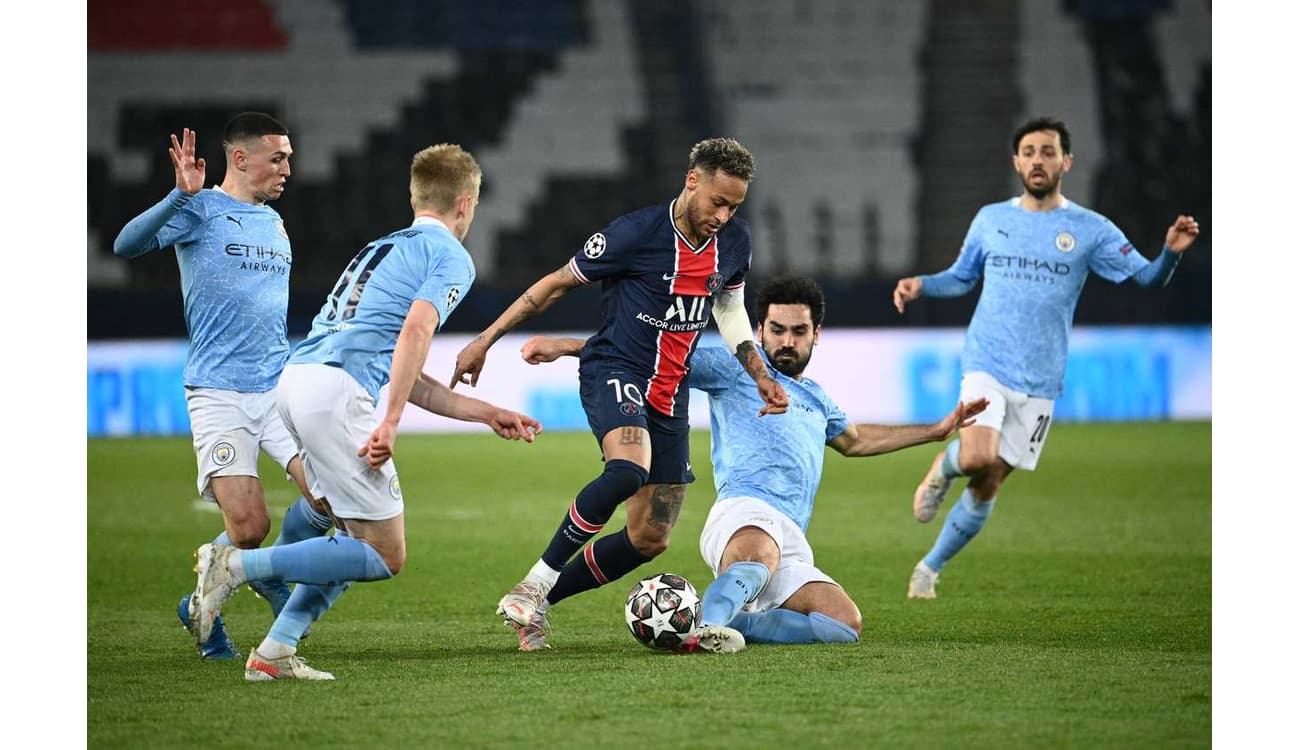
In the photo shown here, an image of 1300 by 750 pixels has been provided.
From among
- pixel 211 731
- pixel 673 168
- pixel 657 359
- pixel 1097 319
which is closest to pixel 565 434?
pixel 673 168

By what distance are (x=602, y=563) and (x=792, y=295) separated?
1.17m

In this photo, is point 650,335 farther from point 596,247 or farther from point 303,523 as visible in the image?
point 303,523

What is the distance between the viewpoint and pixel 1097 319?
16.6 metres

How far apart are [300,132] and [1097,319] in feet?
32.1

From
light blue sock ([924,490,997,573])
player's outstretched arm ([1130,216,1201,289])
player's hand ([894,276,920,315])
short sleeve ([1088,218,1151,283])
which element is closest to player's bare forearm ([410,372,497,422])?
player's hand ([894,276,920,315])

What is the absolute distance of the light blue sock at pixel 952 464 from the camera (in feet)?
22.4

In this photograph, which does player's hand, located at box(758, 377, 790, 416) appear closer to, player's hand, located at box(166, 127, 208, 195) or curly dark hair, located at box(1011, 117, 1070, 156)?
player's hand, located at box(166, 127, 208, 195)

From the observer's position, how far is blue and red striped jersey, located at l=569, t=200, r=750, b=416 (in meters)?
5.36

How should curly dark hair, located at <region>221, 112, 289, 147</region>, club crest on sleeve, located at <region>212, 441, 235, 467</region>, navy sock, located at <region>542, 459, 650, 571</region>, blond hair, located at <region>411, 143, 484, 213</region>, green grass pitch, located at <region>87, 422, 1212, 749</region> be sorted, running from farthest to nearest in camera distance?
curly dark hair, located at <region>221, 112, 289, 147</region> → club crest on sleeve, located at <region>212, 441, 235, 467</region> → navy sock, located at <region>542, 459, 650, 571</region> → blond hair, located at <region>411, 143, 484, 213</region> → green grass pitch, located at <region>87, 422, 1212, 749</region>

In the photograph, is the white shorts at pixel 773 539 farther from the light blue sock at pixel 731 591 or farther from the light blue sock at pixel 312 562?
the light blue sock at pixel 312 562

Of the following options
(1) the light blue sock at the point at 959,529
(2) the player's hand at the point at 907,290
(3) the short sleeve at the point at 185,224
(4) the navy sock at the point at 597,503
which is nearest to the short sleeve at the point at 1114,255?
(2) the player's hand at the point at 907,290

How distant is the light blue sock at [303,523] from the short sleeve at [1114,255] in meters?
3.55

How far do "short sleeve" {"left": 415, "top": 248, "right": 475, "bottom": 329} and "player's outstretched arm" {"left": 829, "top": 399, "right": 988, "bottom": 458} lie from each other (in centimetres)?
159

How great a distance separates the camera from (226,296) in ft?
17.7
